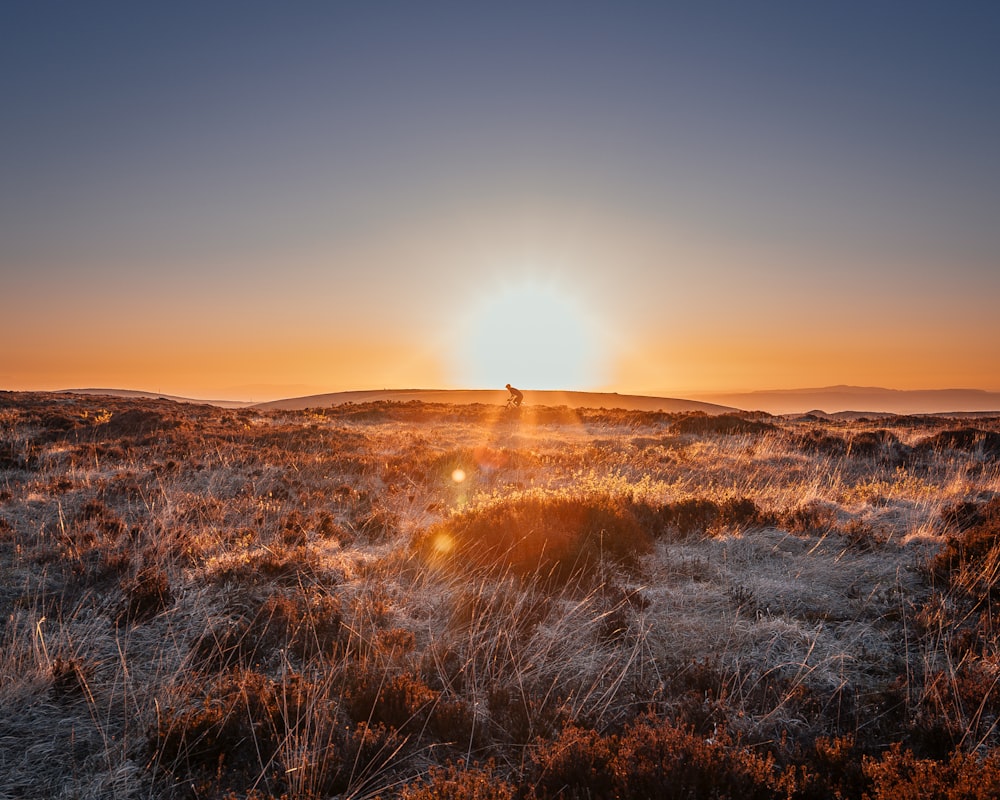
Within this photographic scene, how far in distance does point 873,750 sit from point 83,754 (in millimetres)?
4730

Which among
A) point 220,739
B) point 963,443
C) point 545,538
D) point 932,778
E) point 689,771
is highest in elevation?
point 963,443

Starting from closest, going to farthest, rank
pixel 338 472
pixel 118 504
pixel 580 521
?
pixel 580 521, pixel 118 504, pixel 338 472

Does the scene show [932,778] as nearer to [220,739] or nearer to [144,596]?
[220,739]

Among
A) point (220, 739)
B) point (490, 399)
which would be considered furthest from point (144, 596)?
point (490, 399)

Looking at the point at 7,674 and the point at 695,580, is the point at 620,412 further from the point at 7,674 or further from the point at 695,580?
the point at 7,674

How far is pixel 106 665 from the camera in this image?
4.21 meters

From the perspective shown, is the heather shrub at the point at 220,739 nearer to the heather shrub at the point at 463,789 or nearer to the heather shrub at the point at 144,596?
the heather shrub at the point at 463,789

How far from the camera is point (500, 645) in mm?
4516

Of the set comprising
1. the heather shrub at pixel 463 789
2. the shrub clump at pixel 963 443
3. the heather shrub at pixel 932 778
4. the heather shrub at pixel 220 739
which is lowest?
the heather shrub at pixel 220 739

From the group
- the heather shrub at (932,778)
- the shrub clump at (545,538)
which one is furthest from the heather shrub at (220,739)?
the heather shrub at (932,778)

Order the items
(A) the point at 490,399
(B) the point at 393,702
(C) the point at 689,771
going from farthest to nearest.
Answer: (A) the point at 490,399
(B) the point at 393,702
(C) the point at 689,771

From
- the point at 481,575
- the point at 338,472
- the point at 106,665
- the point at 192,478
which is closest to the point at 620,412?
the point at 338,472

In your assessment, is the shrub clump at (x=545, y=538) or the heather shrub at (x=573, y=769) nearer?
the heather shrub at (x=573, y=769)

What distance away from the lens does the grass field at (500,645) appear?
307cm
